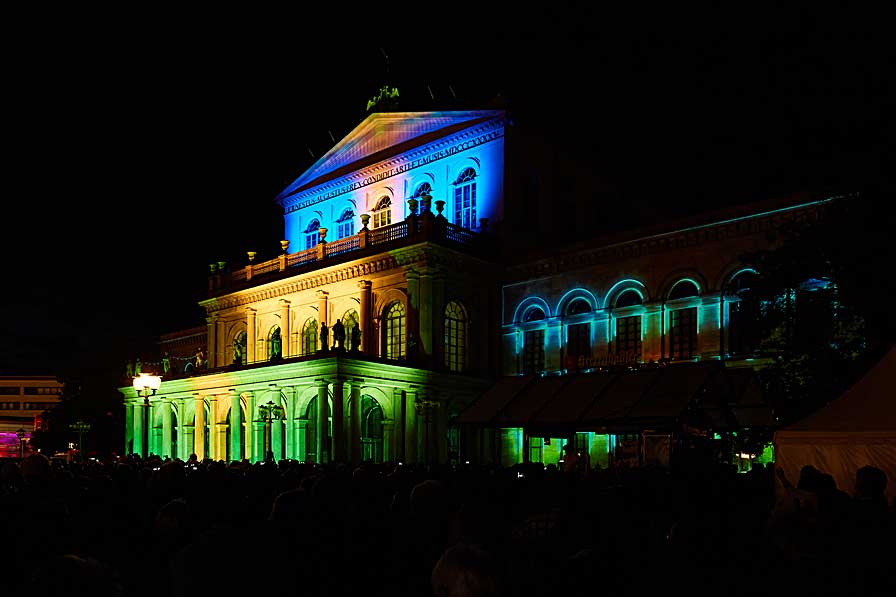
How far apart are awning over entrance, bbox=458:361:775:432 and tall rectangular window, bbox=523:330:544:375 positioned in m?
13.9

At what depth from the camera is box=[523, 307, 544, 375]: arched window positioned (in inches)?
1347

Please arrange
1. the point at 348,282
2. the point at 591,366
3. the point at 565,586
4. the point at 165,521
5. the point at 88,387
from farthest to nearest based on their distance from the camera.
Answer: the point at 88,387
the point at 348,282
the point at 591,366
the point at 165,521
the point at 565,586

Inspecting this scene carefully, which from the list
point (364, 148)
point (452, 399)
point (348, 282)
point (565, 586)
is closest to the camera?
Answer: point (565, 586)

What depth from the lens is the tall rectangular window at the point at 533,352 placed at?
34.2 metres

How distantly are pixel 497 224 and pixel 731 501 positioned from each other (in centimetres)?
2384

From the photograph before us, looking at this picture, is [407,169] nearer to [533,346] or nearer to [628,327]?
[533,346]

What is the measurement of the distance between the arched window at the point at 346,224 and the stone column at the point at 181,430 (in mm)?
10861

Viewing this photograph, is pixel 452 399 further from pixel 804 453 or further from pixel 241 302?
pixel 804 453

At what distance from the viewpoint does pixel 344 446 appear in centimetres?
3014

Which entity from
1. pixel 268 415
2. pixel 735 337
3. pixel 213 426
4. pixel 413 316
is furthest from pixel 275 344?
pixel 735 337

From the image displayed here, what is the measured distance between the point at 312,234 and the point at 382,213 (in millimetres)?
5206

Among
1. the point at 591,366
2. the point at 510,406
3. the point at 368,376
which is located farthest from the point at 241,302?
the point at 510,406

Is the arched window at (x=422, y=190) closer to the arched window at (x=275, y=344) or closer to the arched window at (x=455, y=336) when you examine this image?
the arched window at (x=455, y=336)

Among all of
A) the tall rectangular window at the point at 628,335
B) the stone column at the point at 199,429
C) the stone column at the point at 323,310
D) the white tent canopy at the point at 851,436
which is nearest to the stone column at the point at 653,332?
the tall rectangular window at the point at 628,335
